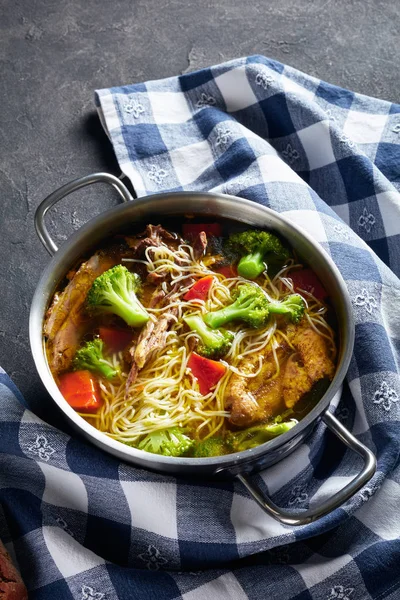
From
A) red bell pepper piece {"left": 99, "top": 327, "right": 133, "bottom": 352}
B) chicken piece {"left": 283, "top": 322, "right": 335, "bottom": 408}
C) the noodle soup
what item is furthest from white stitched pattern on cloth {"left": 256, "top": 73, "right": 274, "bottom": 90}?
red bell pepper piece {"left": 99, "top": 327, "right": 133, "bottom": 352}

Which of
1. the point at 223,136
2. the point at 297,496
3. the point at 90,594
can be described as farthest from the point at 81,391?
the point at 223,136

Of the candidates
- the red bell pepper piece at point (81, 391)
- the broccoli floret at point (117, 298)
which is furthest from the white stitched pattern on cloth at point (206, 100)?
the red bell pepper piece at point (81, 391)

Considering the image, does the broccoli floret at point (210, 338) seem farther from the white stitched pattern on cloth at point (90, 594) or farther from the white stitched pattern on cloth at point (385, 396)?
the white stitched pattern on cloth at point (90, 594)

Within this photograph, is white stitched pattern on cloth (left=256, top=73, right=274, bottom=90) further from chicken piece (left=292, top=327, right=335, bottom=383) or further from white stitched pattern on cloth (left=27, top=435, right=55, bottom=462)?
white stitched pattern on cloth (left=27, top=435, right=55, bottom=462)

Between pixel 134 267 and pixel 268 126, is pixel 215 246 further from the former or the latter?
pixel 268 126

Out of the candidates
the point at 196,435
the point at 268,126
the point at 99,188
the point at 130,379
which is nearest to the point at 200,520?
the point at 196,435
